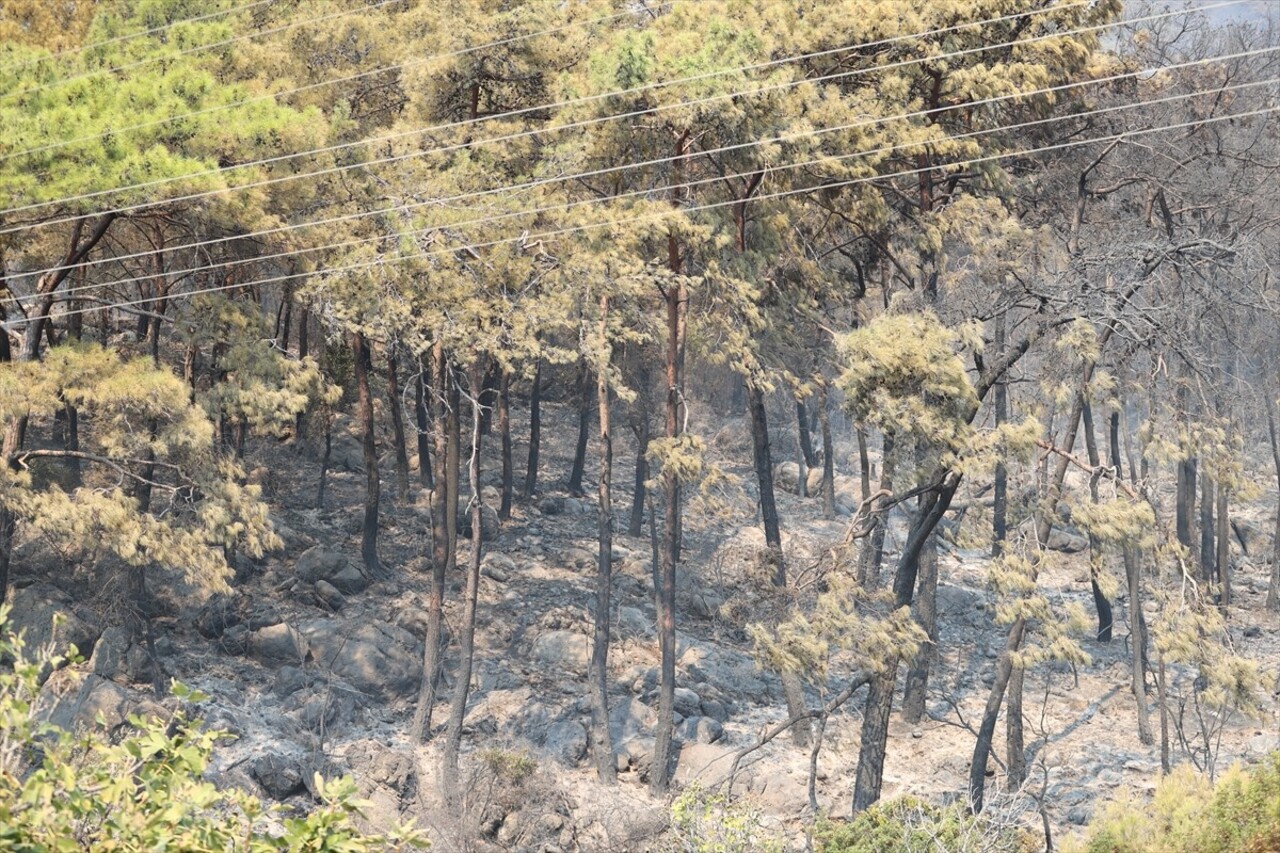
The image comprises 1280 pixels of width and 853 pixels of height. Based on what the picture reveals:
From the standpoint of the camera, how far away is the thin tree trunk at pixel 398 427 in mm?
24984

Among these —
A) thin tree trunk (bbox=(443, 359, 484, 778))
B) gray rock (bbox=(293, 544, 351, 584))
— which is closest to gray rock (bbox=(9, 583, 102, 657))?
gray rock (bbox=(293, 544, 351, 584))

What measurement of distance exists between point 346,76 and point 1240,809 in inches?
672

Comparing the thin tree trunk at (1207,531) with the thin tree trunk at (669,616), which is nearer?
the thin tree trunk at (669,616)

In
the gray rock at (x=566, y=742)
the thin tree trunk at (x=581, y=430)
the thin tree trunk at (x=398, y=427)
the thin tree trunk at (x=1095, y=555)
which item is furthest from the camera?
the thin tree trunk at (x=581, y=430)

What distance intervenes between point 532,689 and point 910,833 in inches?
437

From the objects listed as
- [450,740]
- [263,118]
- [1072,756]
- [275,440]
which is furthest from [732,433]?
[263,118]

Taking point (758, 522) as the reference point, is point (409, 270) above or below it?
above

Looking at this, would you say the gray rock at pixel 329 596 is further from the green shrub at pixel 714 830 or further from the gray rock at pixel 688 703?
the green shrub at pixel 714 830

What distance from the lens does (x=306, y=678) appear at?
20328mm

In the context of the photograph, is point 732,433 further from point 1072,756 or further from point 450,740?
point 450,740

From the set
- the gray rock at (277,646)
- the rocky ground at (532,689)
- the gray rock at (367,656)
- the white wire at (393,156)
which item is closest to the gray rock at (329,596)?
the rocky ground at (532,689)

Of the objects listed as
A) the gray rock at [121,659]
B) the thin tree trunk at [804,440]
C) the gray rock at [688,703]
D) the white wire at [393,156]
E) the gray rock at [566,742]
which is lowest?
the gray rock at [566,742]

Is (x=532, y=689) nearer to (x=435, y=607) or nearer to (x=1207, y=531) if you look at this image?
(x=435, y=607)

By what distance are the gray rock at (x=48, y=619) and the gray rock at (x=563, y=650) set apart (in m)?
7.14
